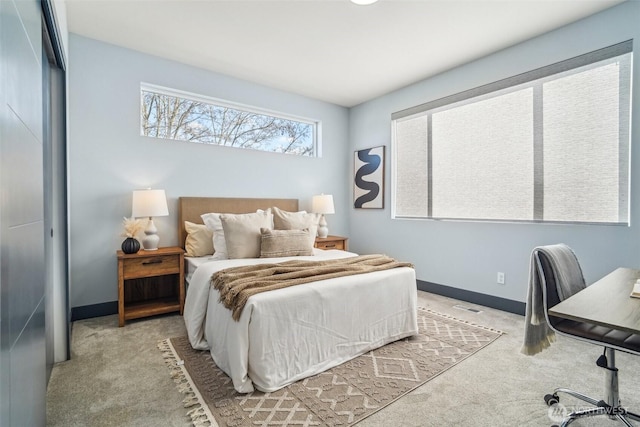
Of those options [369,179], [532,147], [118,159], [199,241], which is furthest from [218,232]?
[532,147]

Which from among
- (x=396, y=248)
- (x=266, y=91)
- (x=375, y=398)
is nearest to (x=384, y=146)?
(x=396, y=248)

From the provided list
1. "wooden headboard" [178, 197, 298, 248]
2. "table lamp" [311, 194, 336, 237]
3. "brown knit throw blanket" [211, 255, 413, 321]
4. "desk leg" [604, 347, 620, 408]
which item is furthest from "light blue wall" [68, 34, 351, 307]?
"desk leg" [604, 347, 620, 408]

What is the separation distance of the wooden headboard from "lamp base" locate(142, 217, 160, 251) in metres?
0.34

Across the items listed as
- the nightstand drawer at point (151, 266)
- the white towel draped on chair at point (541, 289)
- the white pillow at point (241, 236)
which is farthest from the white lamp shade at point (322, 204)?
the white towel draped on chair at point (541, 289)

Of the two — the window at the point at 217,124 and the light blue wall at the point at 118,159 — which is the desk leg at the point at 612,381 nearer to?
the light blue wall at the point at 118,159

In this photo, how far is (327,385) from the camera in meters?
1.94

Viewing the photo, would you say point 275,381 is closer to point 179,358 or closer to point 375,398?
point 375,398

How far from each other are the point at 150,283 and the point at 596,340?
144 inches

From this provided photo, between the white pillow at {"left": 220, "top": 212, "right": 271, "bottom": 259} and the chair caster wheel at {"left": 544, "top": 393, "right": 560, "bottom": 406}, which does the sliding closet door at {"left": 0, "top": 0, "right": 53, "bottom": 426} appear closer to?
the white pillow at {"left": 220, "top": 212, "right": 271, "bottom": 259}

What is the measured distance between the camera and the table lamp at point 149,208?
3053 millimetres

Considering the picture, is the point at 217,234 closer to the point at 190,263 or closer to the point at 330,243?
the point at 190,263

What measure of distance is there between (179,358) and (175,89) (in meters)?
2.88

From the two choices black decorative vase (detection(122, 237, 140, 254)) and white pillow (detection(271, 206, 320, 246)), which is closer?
black decorative vase (detection(122, 237, 140, 254))

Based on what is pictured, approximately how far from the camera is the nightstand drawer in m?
2.93
